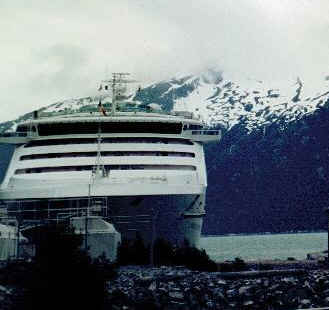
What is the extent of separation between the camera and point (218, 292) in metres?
33.9

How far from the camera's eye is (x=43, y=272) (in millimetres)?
30312

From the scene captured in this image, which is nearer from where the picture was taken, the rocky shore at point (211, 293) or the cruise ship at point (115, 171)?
the rocky shore at point (211, 293)

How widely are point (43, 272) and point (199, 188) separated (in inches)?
1009

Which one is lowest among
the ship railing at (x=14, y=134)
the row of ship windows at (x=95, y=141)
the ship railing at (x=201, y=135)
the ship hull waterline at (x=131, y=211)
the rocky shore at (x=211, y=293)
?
the rocky shore at (x=211, y=293)

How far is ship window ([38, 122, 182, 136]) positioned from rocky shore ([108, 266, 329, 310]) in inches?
900

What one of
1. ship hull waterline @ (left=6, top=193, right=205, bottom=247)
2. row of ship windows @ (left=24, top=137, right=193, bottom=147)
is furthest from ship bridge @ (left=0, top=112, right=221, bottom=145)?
ship hull waterline @ (left=6, top=193, right=205, bottom=247)

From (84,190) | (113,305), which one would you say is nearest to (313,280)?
(113,305)

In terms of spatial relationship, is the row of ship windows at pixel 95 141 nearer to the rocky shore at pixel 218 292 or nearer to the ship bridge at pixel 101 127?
the ship bridge at pixel 101 127

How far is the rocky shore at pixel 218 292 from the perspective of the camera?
107 ft

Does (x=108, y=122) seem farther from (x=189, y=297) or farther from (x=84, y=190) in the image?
(x=189, y=297)

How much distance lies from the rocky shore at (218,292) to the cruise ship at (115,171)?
14.2 m

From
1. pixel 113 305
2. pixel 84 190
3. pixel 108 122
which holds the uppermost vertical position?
pixel 108 122

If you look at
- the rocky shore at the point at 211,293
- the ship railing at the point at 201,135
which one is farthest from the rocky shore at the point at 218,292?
the ship railing at the point at 201,135

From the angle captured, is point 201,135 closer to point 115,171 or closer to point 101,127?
point 101,127
